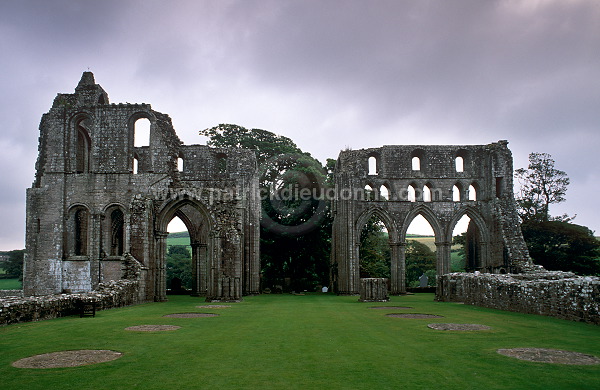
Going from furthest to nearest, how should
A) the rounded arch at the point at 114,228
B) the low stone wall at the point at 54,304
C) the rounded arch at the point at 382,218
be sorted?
the rounded arch at the point at 382,218 < the rounded arch at the point at 114,228 < the low stone wall at the point at 54,304

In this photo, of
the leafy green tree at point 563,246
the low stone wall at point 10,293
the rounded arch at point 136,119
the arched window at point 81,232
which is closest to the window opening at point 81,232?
the arched window at point 81,232

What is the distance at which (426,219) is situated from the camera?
112 feet

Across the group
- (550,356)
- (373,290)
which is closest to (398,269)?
(373,290)

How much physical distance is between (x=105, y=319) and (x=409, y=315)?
8850 millimetres

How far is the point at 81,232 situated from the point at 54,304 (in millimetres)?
20108

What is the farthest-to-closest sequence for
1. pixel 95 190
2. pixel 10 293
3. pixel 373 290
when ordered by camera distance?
pixel 95 190
pixel 10 293
pixel 373 290

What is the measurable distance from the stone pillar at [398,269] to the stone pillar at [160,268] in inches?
593

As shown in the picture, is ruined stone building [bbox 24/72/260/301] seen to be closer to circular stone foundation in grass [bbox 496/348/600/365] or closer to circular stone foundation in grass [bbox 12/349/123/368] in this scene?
circular stone foundation in grass [bbox 12/349/123/368]

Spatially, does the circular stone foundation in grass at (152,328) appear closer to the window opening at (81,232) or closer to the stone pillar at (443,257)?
the window opening at (81,232)

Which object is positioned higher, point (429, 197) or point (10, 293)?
point (429, 197)

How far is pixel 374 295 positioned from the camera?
22547mm

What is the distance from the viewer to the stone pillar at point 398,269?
107 ft

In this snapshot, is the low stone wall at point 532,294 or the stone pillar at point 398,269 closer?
the low stone wall at point 532,294

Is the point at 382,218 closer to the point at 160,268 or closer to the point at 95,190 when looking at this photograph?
the point at 160,268
